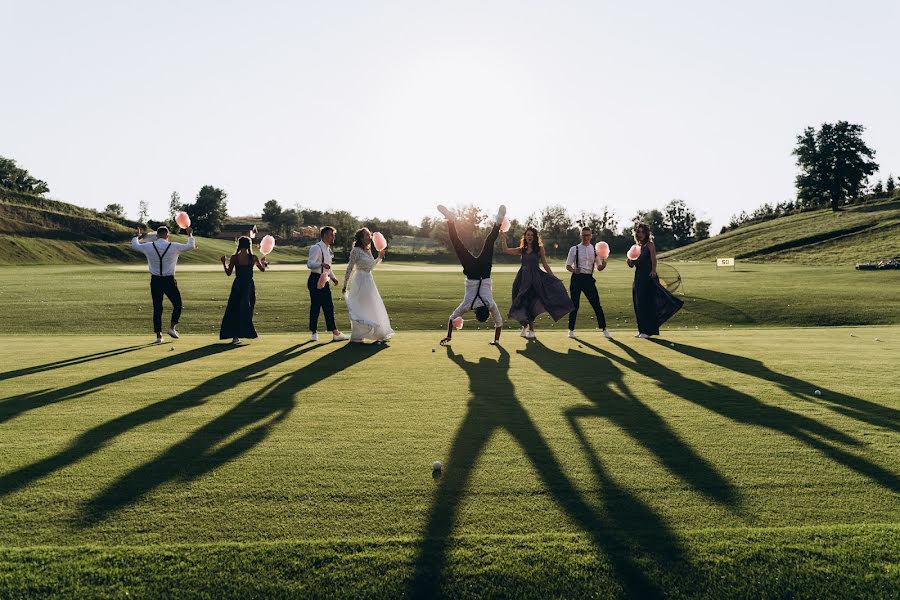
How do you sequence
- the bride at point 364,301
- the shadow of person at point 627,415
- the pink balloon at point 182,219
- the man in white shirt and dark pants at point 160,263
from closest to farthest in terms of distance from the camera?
the shadow of person at point 627,415
the pink balloon at point 182,219
the bride at point 364,301
the man in white shirt and dark pants at point 160,263

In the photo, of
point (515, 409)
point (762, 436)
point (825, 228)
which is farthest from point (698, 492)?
point (825, 228)

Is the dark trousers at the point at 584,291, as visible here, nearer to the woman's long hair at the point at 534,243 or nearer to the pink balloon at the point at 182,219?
the woman's long hair at the point at 534,243

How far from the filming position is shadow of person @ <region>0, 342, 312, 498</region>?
5113 mm

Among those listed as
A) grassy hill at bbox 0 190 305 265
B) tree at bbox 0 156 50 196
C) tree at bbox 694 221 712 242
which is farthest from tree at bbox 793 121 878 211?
tree at bbox 0 156 50 196

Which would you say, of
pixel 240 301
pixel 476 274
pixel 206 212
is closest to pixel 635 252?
pixel 476 274

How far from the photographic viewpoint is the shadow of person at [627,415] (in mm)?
4980

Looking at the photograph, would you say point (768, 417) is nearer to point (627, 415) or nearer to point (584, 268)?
point (627, 415)

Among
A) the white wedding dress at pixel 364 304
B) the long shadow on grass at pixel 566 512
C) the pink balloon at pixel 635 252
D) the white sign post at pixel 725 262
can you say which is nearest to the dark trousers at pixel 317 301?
the white wedding dress at pixel 364 304

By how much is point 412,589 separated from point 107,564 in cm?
184

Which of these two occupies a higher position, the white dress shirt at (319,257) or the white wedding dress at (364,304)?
the white dress shirt at (319,257)

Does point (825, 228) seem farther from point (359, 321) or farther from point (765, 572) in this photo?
point (765, 572)

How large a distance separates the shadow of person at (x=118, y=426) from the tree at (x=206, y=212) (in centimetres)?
13248

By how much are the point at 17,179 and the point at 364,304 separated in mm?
152065

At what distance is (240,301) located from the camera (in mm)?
14219
